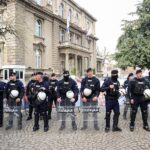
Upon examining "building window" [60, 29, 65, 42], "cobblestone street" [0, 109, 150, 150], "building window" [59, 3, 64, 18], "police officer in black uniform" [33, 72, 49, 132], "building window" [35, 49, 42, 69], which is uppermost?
"building window" [59, 3, 64, 18]

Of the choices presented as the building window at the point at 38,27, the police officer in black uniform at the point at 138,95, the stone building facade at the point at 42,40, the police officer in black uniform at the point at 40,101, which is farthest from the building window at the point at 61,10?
the police officer in black uniform at the point at 138,95

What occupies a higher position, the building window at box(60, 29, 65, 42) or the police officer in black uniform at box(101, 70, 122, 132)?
the building window at box(60, 29, 65, 42)

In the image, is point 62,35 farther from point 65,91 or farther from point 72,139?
point 72,139

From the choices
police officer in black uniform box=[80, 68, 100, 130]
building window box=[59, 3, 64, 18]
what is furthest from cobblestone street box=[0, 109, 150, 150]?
building window box=[59, 3, 64, 18]

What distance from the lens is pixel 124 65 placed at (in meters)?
23.6

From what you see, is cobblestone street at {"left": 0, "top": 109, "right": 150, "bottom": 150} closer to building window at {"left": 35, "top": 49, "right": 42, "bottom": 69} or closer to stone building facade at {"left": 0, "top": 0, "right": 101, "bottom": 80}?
stone building facade at {"left": 0, "top": 0, "right": 101, "bottom": 80}

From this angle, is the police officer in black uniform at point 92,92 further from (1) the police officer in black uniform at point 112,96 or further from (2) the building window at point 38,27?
(2) the building window at point 38,27

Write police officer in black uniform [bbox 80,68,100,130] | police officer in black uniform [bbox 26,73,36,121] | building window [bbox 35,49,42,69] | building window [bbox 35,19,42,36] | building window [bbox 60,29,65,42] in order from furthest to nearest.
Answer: building window [bbox 60,29,65,42]
building window [bbox 35,19,42,36]
building window [bbox 35,49,42,69]
police officer in black uniform [bbox 26,73,36,121]
police officer in black uniform [bbox 80,68,100,130]

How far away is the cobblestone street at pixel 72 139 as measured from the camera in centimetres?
811

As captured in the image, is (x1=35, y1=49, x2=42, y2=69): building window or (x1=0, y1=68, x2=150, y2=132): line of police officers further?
(x1=35, y1=49, x2=42, y2=69): building window

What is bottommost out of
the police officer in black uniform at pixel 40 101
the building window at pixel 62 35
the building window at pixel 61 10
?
the police officer in black uniform at pixel 40 101

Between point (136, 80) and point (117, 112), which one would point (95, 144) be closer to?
point (117, 112)

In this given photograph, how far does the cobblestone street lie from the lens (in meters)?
8.11

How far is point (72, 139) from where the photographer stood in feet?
29.7
